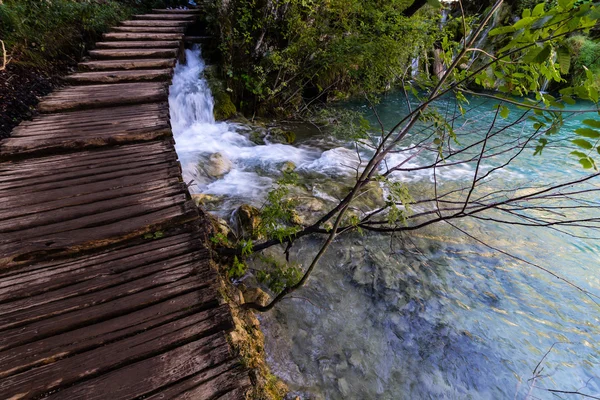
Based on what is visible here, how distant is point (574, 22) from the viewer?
1240mm

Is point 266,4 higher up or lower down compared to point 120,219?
higher up

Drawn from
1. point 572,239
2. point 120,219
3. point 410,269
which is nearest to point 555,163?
point 572,239

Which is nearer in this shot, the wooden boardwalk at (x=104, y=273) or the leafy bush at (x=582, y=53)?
the wooden boardwalk at (x=104, y=273)

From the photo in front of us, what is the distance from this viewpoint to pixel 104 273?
1.72 metres

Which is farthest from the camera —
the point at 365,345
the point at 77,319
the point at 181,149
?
the point at 181,149

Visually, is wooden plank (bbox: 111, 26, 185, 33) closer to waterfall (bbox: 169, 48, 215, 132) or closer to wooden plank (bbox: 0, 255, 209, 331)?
waterfall (bbox: 169, 48, 215, 132)

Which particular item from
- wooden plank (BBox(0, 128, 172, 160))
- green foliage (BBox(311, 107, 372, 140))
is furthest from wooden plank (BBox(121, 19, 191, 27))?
wooden plank (BBox(0, 128, 172, 160))

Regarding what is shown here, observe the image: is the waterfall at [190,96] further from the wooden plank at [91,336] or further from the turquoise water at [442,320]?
the wooden plank at [91,336]

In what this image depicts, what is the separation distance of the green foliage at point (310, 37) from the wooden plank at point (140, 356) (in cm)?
655

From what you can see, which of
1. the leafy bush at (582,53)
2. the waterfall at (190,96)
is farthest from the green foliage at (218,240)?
the leafy bush at (582,53)

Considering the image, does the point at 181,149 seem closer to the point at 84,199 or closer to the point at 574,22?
the point at 84,199

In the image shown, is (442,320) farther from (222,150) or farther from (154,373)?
(222,150)

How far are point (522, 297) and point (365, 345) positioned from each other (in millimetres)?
2384

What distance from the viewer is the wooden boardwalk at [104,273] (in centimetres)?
132
